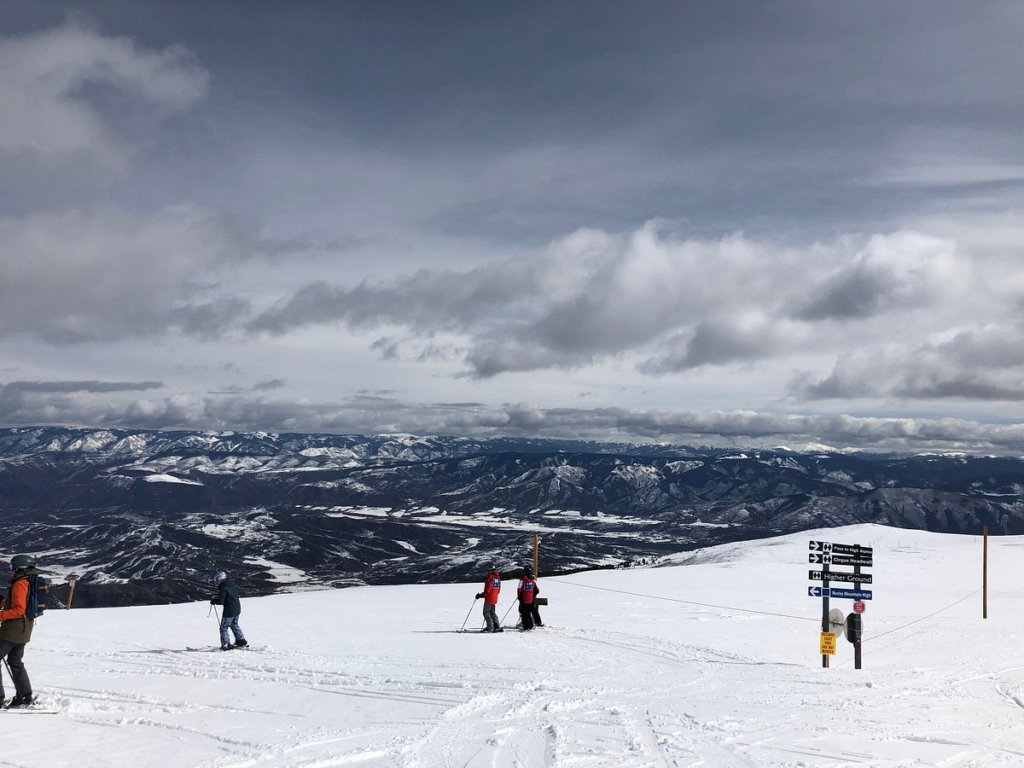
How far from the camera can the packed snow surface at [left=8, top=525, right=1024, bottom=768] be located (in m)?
9.01

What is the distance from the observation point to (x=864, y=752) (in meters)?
9.08

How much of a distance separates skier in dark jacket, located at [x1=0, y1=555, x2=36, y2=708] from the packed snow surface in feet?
1.72

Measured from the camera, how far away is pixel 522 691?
12508mm

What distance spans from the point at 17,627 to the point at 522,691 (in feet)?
25.5

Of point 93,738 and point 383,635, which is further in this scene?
point 383,635

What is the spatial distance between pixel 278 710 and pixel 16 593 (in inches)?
163

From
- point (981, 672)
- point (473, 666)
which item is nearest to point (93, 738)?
point (473, 666)

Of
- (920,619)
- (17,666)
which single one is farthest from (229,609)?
(920,619)

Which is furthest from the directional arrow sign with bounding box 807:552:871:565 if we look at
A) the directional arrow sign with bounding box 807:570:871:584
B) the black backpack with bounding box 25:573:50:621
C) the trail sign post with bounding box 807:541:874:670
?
the black backpack with bounding box 25:573:50:621

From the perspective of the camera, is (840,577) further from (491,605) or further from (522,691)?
(491,605)

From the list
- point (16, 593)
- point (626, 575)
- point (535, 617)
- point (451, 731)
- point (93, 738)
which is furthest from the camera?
point (626, 575)

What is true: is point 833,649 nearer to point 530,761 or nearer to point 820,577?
point 820,577

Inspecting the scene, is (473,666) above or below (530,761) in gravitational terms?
below

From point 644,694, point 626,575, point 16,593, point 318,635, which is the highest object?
point 16,593
